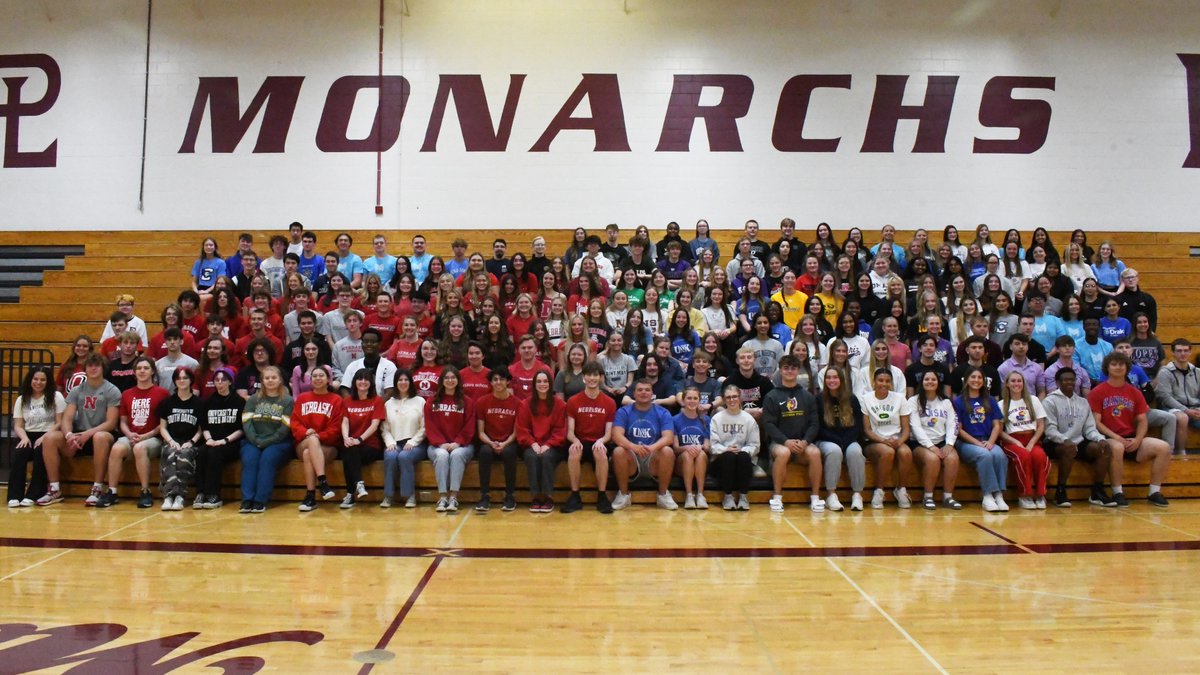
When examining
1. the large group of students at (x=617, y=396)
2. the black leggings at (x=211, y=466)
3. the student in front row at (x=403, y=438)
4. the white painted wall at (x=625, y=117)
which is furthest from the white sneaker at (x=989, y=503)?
the black leggings at (x=211, y=466)

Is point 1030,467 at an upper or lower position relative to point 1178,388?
lower

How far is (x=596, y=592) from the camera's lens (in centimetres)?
439

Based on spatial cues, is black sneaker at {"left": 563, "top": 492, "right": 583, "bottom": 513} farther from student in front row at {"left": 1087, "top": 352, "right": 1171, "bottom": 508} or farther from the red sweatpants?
student in front row at {"left": 1087, "top": 352, "right": 1171, "bottom": 508}

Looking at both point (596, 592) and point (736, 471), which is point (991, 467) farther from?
point (596, 592)

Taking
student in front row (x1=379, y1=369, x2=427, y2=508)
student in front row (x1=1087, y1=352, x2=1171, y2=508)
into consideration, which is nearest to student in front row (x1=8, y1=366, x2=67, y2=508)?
student in front row (x1=379, y1=369, x2=427, y2=508)

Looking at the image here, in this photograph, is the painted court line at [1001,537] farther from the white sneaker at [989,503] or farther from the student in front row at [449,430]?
the student in front row at [449,430]

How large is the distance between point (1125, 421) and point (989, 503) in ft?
5.56

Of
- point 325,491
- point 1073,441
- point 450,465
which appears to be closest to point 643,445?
point 450,465

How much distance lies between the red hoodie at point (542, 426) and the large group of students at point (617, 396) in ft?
0.05

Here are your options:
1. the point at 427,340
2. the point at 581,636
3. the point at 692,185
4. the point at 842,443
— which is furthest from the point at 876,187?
the point at 581,636

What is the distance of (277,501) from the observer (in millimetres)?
6879

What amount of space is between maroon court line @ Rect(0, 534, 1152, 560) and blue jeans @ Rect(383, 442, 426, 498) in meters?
1.33

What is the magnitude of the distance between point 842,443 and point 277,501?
190 inches

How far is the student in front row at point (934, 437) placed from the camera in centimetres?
670
